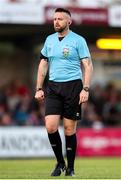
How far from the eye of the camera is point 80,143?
19953mm

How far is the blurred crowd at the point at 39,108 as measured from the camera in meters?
20.4

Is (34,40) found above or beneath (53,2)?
beneath

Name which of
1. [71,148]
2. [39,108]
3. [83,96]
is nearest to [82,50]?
[83,96]

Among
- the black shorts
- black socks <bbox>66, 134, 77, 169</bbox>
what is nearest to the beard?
the black shorts

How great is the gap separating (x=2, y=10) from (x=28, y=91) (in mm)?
3793

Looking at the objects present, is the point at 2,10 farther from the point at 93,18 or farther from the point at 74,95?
the point at 74,95

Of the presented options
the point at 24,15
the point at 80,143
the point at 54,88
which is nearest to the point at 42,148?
the point at 80,143

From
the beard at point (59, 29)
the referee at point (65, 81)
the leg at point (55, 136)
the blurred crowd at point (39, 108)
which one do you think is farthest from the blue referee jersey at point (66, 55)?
the blurred crowd at point (39, 108)

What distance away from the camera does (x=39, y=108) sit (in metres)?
21.1

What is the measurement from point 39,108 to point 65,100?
10831 millimetres

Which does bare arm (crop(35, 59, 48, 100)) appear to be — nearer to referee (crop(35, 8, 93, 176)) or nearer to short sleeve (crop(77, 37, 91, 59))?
referee (crop(35, 8, 93, 176))

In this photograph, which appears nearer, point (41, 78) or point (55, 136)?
point (55, 136)

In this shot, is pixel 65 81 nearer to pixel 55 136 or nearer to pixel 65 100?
pixel 65 100

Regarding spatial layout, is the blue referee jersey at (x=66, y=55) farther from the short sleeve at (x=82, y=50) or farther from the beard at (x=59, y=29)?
the beard at (x=59, y=29)
